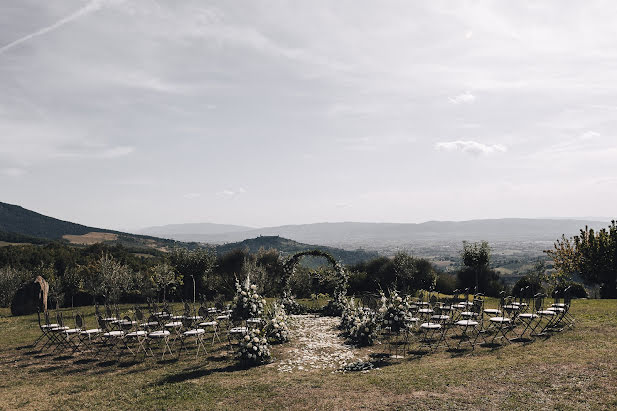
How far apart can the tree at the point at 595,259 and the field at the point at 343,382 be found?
14427 millimetres

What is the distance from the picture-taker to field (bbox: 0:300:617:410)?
6949 millimetres

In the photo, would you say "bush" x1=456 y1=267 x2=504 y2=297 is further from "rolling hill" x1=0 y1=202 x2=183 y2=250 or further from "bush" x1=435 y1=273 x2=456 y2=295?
"rolling hill" x1=0 y1=202 x2=183 y2=250

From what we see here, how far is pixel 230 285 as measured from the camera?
24.8m

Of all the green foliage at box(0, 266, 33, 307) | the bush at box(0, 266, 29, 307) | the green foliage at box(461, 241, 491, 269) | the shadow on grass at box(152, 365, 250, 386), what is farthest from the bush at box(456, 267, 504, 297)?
the bush at box(0, 266, 29, 307)

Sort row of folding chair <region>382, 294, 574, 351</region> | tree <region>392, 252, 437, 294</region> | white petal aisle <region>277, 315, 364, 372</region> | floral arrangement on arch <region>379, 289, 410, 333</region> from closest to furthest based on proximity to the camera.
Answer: white petal aisle <region>277, 315, 364, 372</region> → row of folding chair <region>382, 294, 574, 351</region> → floral arrangement on arch <region>379, 289, 410, 333</region> → tree <region>392, 252, 437, 294</region>

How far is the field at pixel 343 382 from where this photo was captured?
6.95 meters

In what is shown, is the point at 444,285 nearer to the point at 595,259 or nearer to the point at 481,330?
the point at 595,259

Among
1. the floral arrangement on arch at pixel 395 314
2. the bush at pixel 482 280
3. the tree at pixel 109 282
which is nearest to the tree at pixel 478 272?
the bush at pixel 482 280

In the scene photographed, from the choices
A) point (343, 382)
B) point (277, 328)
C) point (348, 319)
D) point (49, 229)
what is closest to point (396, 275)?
point (348, 319)

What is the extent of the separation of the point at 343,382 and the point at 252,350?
2.82 metres

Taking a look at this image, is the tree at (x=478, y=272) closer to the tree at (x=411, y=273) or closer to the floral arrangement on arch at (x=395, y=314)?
the tree at (x=411, y=273)

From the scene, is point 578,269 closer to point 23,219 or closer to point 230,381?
point 230,381

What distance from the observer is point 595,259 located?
75.4 ft

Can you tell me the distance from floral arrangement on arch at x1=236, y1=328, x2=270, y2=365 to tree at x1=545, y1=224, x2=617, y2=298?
20.3 metres
